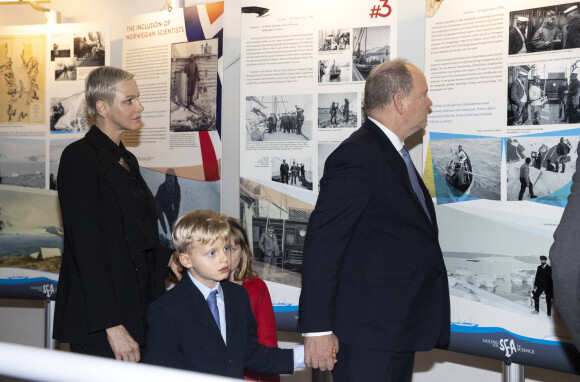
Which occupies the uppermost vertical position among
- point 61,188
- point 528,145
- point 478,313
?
point 528,145

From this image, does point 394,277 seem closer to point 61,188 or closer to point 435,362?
point 61,188

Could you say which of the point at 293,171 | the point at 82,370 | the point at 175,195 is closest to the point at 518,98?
the point at 293,171

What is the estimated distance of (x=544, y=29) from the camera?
9.47 feet

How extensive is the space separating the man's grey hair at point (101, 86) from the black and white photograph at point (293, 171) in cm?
115

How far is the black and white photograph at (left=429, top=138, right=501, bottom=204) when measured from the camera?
3.04 meters

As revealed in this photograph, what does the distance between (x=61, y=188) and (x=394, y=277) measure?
134cm

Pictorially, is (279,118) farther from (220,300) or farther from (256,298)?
(220,300)

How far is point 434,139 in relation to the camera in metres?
3.22

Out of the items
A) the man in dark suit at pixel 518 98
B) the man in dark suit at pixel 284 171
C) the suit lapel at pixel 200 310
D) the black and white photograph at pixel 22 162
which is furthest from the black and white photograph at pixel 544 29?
the black and white photograph at pixel 22 162

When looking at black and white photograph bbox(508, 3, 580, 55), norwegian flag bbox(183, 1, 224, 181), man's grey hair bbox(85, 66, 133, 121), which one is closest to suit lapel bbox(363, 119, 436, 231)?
black and white photograph bbox(508, 3, 580, 55)

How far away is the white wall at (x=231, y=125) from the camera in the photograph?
3.68 meters

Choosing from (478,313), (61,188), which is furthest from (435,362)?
(61,188)

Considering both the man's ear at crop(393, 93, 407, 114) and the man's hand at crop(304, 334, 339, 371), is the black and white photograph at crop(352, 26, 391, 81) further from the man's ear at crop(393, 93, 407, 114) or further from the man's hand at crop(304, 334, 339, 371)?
the man's hand at crop(304, 334, 339, 371)

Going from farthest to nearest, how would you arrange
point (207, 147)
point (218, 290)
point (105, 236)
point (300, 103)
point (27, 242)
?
point (27, 242) → point (207, 147) → point (300, 103) → point (105, 236) → point (218, 290)
